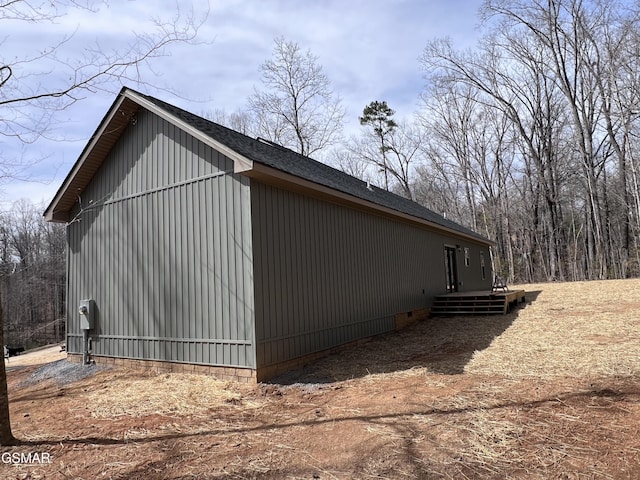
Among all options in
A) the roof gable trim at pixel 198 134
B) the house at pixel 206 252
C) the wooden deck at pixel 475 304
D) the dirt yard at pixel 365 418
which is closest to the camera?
the dirt yard at pixel 365 418

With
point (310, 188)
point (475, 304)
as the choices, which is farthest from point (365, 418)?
point (475, 304)

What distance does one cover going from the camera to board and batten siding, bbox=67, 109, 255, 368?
653 centimetres

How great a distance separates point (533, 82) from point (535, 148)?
161 inches

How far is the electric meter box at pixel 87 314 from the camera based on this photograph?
335 inches

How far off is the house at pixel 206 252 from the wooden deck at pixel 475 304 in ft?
12.0

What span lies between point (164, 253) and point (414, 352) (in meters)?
4.97

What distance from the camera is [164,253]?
753 cm

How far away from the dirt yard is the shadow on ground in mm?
61

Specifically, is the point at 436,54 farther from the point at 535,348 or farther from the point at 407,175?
the point at 535,348

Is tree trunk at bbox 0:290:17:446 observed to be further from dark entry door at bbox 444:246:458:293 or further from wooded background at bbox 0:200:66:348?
wooded background at bbox 0:200:66:348

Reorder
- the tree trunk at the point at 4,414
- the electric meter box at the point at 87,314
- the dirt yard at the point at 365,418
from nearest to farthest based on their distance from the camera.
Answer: the dirt yard at the point at 365,418, the tree trunk at the point at 4,414, the electric meter box at the point at 87,314

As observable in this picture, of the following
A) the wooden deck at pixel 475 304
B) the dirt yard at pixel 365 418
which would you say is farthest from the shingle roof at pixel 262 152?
the wooden deck at pixel 475 304

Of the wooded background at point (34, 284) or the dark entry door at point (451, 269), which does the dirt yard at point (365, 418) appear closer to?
the dark entry door at point (451, 269)

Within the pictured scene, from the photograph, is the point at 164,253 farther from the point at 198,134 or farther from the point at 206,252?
the point at 198,134
